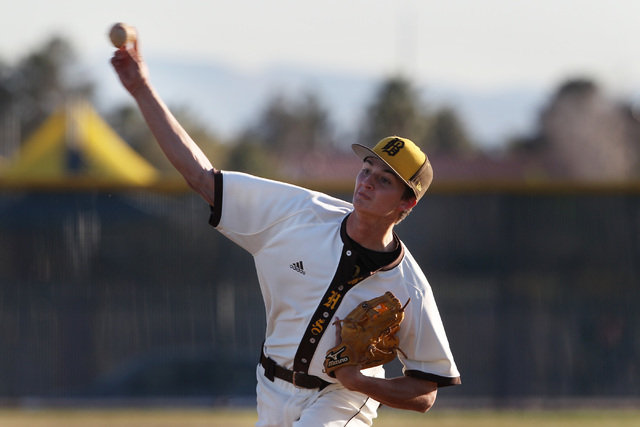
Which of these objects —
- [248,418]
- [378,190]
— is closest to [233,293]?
[248,418]

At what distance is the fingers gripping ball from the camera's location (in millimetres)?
5086

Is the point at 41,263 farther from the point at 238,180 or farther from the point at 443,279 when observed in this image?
the point at 238,180

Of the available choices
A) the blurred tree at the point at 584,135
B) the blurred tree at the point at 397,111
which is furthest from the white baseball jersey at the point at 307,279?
the blurred tree at the point at 584,135

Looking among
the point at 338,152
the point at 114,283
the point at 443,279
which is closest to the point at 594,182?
the point at 443,279

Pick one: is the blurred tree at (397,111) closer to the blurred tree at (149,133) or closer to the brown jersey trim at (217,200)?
the blurred tree at (149,133)

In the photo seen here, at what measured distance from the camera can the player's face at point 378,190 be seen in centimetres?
516

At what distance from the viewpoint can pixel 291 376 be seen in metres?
5.37

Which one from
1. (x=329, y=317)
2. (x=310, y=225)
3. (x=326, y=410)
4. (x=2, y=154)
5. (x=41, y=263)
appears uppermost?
(x=310, y=225)

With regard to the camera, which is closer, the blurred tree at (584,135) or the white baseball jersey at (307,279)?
the white baseball jersey at (307,279)

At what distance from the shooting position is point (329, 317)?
17.2 ft

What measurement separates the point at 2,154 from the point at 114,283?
51.3m

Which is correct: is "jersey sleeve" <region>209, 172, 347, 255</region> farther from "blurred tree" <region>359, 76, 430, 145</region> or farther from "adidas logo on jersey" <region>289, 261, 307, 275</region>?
"blurred tree" <region>359, 76, 430, 145</region>

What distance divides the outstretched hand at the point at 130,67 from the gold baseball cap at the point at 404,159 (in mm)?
1170

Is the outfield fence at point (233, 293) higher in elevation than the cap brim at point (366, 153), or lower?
lower
